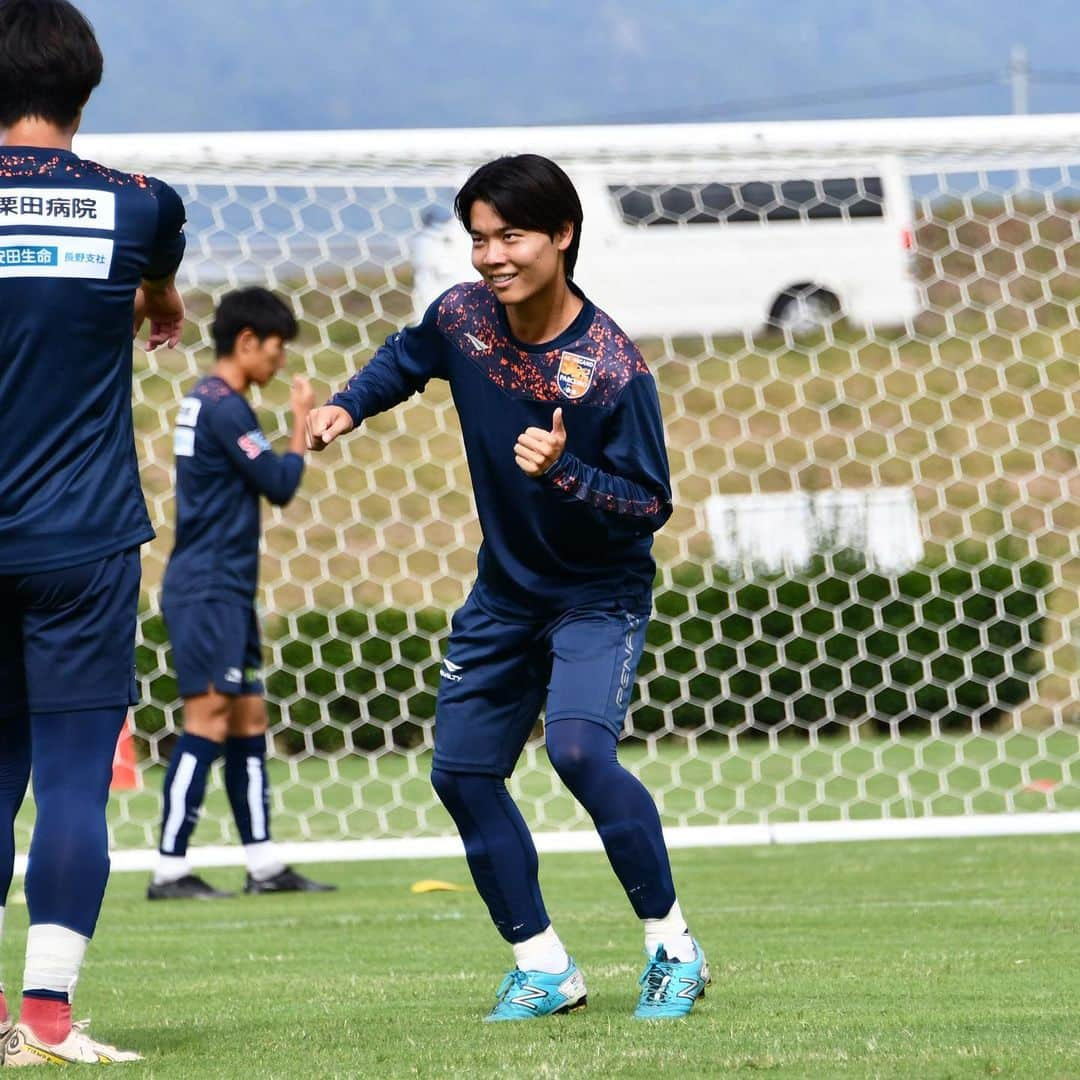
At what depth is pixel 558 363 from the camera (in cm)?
392

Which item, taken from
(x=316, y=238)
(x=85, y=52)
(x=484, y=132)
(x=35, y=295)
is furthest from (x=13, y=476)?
(x=316, y=238)

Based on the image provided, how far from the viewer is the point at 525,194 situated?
3879 mm

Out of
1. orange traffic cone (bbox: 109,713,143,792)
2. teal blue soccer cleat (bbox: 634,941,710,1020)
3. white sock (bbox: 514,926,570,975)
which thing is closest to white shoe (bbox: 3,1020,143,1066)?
white sock (bbox: 514,926,570,975)

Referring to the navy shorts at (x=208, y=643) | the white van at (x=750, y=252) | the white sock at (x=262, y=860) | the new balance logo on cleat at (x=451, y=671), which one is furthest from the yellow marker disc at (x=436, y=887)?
the new balance logo on cleat at (x=451, y=671)

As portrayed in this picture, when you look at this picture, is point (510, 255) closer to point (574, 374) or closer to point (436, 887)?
point (574, 374)

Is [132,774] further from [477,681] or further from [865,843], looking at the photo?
[477,681]

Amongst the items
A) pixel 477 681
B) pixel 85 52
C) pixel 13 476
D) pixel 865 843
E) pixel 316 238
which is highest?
pixel 316 238

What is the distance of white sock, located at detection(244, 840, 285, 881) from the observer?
280 inches

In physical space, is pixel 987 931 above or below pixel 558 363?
below

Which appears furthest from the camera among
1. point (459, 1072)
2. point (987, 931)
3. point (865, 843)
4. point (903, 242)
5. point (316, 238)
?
point (903, 242)

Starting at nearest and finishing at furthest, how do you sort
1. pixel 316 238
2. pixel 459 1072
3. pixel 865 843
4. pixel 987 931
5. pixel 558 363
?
pixel 459 1072
pixel 558 363
pixel 987 931
pixel 865 843
pixel 316 238

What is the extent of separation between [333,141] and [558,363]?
4.83 metres

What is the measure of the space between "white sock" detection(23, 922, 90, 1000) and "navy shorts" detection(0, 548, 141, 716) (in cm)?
39

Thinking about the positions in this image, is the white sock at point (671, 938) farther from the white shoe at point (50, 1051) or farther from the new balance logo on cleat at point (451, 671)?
the white shoe at point (50, 1051)
